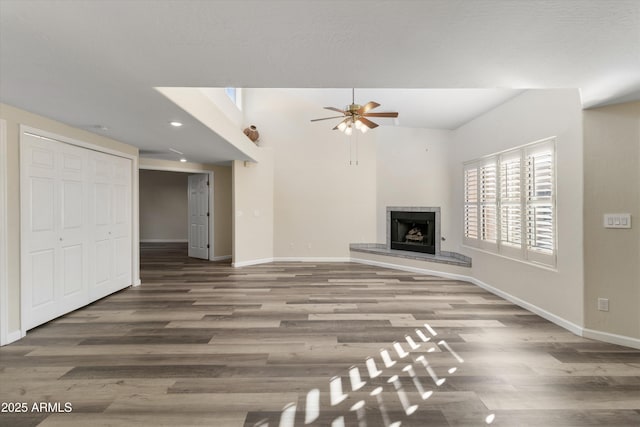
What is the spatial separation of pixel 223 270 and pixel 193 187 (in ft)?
9.39

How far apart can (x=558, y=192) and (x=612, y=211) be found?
1.84ft

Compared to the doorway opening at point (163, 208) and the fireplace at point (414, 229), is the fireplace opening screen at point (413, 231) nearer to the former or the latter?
the fireplace at point (414, 229)

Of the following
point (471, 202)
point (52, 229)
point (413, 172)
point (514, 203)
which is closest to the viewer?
point (52, 229)

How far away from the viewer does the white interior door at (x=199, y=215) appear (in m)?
7.70

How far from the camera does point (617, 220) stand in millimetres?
2920

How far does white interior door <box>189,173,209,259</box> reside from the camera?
7703 millimetres

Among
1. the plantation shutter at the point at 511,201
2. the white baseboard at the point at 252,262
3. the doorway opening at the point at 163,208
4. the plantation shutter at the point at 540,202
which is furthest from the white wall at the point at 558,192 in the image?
→ the doorway opening at the point at 163,208

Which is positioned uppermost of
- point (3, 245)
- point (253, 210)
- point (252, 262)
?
point (253, 210)

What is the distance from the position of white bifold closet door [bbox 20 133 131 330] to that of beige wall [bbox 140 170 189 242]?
702 centimetres

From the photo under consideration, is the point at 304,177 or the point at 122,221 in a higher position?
the point at 304,177

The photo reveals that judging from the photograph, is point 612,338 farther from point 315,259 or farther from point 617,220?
point 315,259

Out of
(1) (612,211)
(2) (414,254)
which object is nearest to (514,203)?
(1) (612,211)

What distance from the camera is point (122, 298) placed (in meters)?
4.45

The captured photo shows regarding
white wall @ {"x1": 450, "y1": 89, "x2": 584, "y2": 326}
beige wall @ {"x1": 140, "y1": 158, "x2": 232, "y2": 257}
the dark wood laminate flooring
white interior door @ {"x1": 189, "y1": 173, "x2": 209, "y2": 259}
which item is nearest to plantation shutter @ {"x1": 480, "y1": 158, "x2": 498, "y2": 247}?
white wall @ {"x1": 450, "y1": 89, "x2": 584, "y2": 326}
